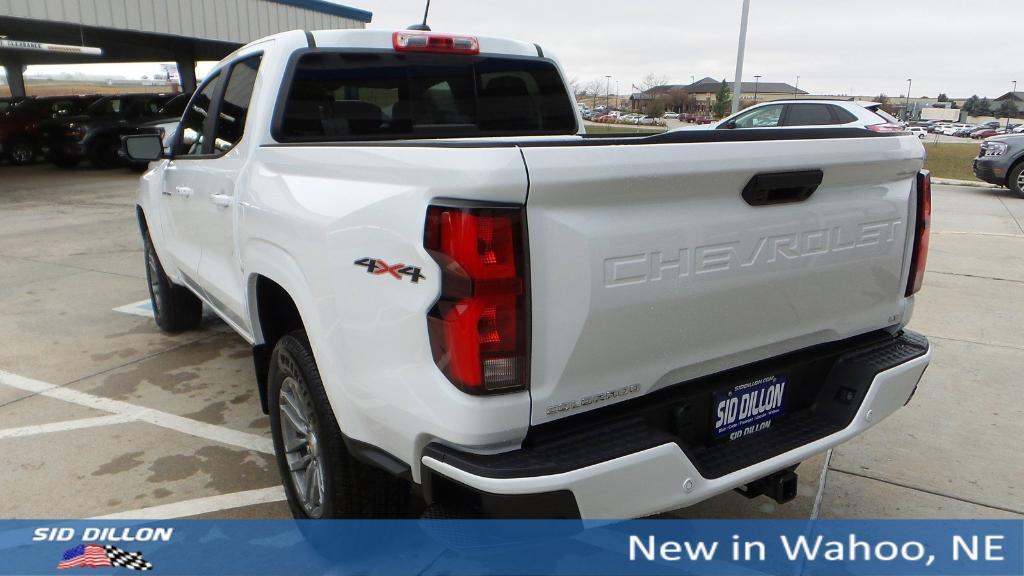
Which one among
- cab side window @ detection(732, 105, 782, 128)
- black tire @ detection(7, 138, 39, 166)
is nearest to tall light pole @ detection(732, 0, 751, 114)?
cab side window @ detection(732, 105, 782, 128)

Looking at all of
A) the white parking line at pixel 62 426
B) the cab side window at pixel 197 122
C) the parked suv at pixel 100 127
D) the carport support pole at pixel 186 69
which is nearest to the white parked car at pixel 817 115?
the cab side window at pixel 197 122

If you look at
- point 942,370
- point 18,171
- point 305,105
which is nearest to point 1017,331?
point 942,370

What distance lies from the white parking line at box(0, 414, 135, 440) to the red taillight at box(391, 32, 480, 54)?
8.17 ft

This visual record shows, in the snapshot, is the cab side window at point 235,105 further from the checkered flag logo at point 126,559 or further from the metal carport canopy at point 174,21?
the metal carport canopy at point 174,21

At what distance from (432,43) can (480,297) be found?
2063 mm

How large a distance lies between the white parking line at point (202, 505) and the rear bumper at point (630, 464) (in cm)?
153

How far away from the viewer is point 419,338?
183cm

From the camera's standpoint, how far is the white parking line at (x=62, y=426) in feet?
12.4

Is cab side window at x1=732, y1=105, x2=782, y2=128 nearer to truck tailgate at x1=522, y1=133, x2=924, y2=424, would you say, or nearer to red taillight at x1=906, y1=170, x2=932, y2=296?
red taillight at x1=906, y1=170, x2=932, y2=296

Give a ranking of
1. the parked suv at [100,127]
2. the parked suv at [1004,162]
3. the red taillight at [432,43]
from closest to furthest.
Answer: the red taillight at [432,43] < the parked suv at [1004,162] < the parked suv at [100,127]

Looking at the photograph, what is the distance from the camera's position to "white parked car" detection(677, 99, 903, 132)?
38.0 feet

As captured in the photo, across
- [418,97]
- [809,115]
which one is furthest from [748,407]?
[809,115]

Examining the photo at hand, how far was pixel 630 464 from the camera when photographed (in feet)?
6.06

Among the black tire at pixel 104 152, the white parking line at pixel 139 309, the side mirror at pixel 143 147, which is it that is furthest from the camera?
the black tire at pixel 104 152
